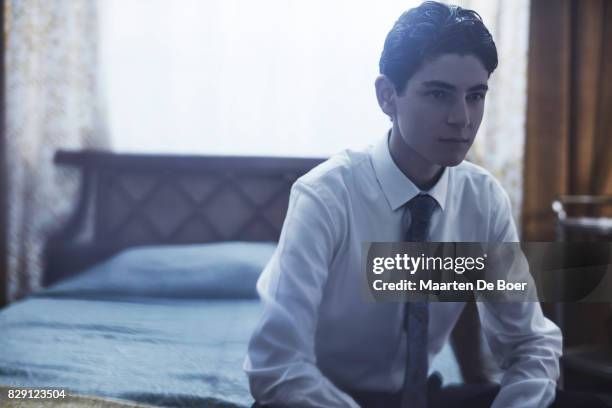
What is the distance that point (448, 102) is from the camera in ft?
2.13

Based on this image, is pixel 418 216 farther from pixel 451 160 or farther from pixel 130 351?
pixel 130 351

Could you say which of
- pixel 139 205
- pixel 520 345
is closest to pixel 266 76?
pixel 139 205

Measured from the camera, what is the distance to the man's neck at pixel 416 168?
0.75 meters

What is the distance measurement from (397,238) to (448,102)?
196mm

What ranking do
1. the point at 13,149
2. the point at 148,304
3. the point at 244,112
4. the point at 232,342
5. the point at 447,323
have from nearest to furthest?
the point at 447,323, the point at 232,342, the point at 148,304, the point at 244,112, the point at 13,149

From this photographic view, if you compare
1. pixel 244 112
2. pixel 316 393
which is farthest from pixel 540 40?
pixel 316 393

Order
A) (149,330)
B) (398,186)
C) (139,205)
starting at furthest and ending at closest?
(139,205) < (149,330) < (398,186)

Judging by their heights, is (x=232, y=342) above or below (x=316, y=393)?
below

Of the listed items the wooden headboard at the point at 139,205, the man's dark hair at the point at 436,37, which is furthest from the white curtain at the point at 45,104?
the man's dark hair at the point at 436,37

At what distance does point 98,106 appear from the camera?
179 cm

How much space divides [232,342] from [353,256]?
42 cm

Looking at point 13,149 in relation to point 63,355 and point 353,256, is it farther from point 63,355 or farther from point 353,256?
point 353,256

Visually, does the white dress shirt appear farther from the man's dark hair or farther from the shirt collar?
the man's dark hair

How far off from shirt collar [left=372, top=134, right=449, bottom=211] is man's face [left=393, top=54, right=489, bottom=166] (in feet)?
0.30
